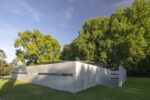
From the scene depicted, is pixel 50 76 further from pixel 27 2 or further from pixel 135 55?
pixel 135 55

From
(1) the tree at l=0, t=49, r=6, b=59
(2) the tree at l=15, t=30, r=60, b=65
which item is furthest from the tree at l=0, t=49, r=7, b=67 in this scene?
(2) the tree at l=15, t=30, r=60, b=65

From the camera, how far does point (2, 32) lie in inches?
1270

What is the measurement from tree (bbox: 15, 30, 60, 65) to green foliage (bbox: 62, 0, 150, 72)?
19.4 ft

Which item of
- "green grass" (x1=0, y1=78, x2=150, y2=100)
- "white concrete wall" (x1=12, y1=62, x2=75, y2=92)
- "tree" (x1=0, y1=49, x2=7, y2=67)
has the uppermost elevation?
"tree" (x1=0, y1=49, x2=7, y2=67)

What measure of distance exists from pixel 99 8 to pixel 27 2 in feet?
58.1

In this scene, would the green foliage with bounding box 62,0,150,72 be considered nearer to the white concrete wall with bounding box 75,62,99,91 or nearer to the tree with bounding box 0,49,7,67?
the white concrete wall with bounding box 75,62,99,91

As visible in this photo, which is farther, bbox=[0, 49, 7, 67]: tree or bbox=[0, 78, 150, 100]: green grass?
bbox=[0, 49, 7, 67]: tree

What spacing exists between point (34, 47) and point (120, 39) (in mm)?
16913

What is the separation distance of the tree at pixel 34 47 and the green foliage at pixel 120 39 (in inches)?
233

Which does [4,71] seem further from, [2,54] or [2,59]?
[2,54]

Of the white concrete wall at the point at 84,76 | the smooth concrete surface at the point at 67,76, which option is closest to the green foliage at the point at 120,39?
the smooth concrete surface at the point at 67,76

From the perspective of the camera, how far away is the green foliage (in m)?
33.7

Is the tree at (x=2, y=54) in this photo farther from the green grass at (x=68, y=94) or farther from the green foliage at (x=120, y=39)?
the green grass at (x=68, y=94)

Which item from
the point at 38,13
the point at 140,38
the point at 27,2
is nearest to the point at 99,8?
the point at 140,38
